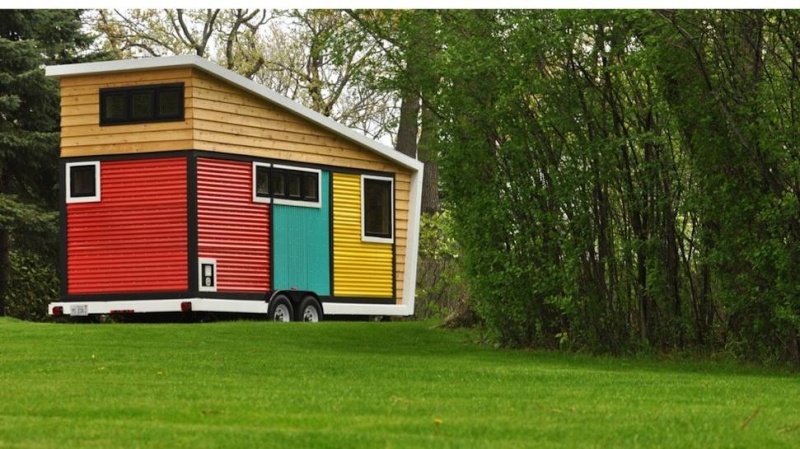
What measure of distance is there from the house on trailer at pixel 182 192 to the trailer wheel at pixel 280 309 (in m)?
0.02

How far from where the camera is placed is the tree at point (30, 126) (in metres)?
27.3

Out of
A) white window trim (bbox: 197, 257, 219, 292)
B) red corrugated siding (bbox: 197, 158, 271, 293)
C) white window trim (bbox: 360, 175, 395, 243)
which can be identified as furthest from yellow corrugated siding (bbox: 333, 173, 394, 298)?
white window trim (bbox: 197, 257, 219, 292)

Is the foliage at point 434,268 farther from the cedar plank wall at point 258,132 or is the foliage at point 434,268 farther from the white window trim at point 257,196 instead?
the white window trim at point 257,196

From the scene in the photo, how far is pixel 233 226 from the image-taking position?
70.9 feet

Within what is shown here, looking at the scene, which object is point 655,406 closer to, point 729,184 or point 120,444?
point 120,444

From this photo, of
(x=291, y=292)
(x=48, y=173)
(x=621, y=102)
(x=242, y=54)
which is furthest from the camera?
(x=242, y=54)

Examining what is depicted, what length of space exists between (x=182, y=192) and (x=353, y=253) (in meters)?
4.12

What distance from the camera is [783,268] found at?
1322 centimetres

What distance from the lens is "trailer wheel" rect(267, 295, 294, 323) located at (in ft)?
72.2

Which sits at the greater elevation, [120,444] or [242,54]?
[242,54]

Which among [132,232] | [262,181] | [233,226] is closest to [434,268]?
[262,181]

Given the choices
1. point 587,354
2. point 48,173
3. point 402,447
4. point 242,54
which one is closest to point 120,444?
point 402,447

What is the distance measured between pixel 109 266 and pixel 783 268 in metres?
11.0

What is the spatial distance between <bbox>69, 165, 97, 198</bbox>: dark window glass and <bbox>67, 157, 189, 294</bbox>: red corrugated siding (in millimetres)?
172
